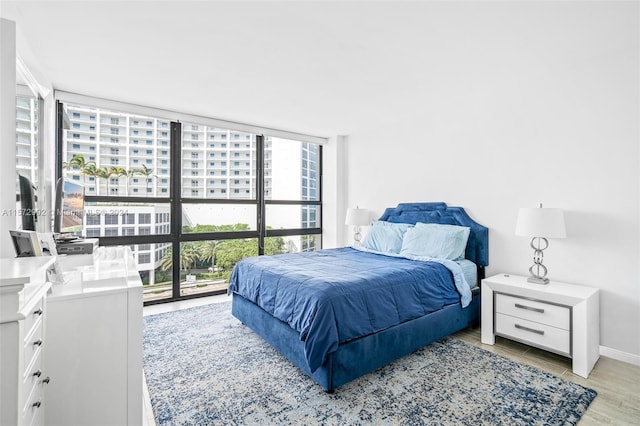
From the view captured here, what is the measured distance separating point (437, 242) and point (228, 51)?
279 cm

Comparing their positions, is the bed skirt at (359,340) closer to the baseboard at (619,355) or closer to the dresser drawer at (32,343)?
the baseboard at (619,355)

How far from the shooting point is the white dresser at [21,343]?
0.95m

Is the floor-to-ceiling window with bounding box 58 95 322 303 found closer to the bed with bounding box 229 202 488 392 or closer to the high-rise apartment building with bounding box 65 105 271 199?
the high-rise apartment building with bounding box 65 105 271 199

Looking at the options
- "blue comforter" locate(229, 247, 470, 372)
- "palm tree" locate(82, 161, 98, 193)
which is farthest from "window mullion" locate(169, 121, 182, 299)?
"blue comforter" locate(229, 247, 470, 372)

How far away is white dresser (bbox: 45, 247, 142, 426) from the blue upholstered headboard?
3.28 m

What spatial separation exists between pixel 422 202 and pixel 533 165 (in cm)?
135

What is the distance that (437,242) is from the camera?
11.4 feet

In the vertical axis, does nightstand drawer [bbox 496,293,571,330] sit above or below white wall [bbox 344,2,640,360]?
below

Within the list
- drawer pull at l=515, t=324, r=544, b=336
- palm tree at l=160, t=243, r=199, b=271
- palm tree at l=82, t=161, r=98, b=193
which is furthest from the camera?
palm tree at l=160, t=243, r=199, b=271

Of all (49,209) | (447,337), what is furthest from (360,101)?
(49,209)

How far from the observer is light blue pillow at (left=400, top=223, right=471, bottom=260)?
3375mm

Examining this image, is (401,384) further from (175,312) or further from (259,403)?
(175,312)

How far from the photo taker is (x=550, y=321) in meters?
2.53

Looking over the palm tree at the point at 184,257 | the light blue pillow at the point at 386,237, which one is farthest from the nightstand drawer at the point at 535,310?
the palm tree at the point at 184,257
